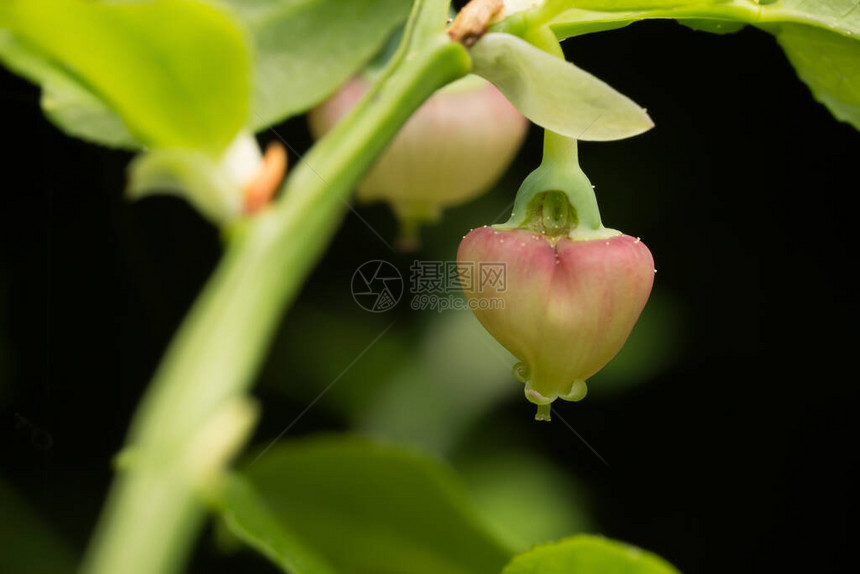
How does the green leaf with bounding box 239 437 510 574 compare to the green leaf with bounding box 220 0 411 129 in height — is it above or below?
below

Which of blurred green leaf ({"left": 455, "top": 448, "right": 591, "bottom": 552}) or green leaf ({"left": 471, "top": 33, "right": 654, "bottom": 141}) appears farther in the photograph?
blurred green leaf ({"left": 455, "top": 448, "right": 591, "bottom": 552})

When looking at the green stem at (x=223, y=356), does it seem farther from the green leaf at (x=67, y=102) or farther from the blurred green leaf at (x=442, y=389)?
the blurred green leaf at (x=442, y=389)

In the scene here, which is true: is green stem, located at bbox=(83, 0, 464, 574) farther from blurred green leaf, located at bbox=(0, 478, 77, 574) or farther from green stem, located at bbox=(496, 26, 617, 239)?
blurred green leaf, located at bbox=(0, 478, 77, 574)

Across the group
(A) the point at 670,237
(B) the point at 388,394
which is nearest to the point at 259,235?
(B) the point at 388,394

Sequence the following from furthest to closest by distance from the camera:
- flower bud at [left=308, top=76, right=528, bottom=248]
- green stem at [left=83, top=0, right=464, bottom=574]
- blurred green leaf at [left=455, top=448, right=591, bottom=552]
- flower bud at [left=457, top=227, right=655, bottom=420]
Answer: blurred green leaf at [left=455, top=448, right=591, bottom=552] < flower bud at [left=308, top=76, right=528, bottom=248] < flower bud at [left=457, top=227, right=655, bottom=420] < green stem at [left=83, top=0, right=464, bottom=574]

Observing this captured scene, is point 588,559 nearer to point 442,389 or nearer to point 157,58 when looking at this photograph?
point 157,58

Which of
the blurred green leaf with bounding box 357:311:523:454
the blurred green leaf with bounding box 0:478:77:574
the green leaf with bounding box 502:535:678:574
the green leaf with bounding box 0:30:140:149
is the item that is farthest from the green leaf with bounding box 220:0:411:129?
the blurred green leaf with bounding box 357:311:523:454
